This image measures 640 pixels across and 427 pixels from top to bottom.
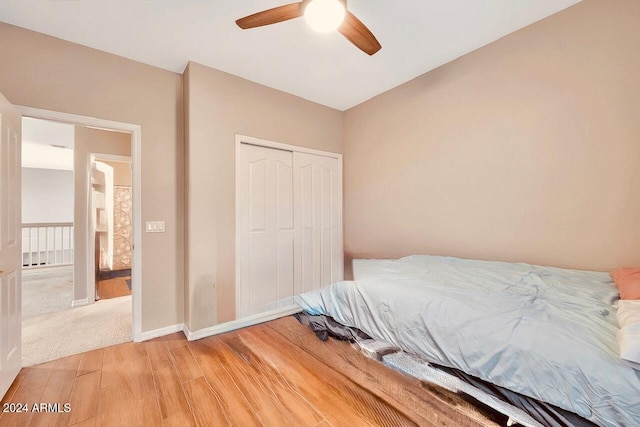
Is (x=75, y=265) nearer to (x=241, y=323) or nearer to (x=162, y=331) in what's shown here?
(x=162, y=331)

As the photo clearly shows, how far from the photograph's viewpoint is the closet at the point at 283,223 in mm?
2824

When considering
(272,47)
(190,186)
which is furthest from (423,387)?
(272,47)

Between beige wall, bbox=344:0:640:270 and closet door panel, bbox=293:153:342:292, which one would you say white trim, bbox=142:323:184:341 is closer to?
closet door panel, bbox=293:153:342:292

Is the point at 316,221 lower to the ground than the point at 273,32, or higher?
lower

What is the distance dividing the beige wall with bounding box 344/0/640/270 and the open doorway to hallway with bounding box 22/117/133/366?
3.30m

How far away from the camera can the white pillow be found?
0.81 meters

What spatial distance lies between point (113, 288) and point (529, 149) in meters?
5.57

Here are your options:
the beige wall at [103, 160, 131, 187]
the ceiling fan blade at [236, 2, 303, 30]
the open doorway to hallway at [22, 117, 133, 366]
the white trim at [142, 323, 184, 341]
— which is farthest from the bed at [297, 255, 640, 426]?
the beige wall at [103, 160, 131, 187]

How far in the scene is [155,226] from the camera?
2.49 meters

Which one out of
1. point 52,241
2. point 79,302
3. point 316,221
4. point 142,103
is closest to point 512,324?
point 316,221

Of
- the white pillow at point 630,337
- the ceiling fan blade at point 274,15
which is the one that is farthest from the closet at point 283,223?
the white pillow at point 630,337

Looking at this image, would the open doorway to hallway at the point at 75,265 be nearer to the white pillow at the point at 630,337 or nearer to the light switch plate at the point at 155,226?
the light switch plate at the point at 155,226

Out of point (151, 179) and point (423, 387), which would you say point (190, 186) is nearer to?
point (151, 179)

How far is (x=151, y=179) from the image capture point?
97.6 inches
